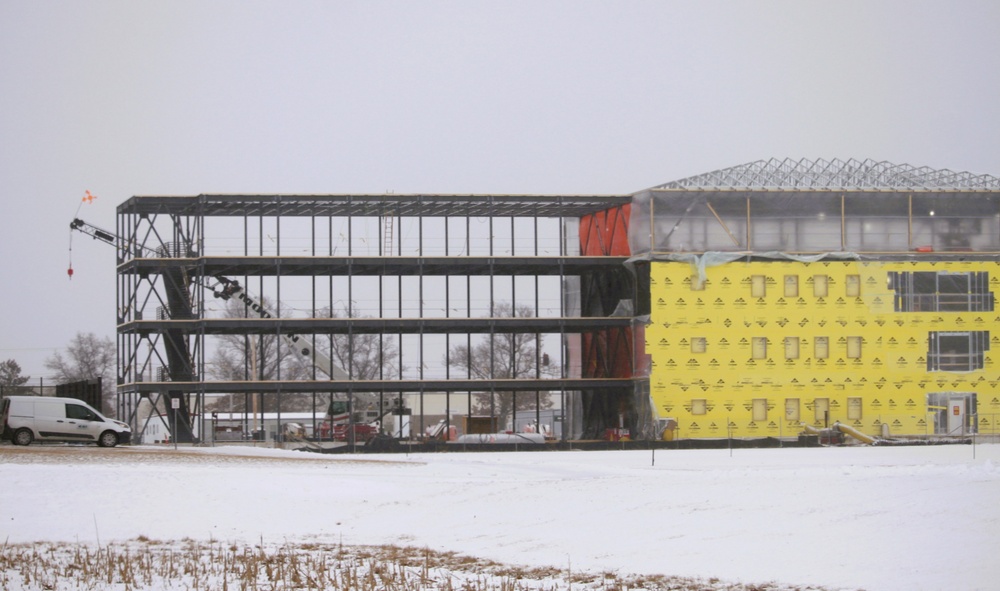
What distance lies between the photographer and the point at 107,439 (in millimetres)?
50844

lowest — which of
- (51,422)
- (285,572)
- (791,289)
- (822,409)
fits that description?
(285,572)

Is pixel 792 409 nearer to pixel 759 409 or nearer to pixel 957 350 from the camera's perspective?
pixel 759 409

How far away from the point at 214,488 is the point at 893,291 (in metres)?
41.2

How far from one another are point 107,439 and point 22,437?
9.59 feet

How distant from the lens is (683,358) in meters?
64.9

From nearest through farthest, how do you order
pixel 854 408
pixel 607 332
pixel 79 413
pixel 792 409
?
pixel 79 413 < pixel 792 409 < pixel 854 408 < pixel 607 332

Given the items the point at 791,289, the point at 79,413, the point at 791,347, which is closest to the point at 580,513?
the point at 79,413

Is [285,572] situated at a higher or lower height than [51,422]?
lower

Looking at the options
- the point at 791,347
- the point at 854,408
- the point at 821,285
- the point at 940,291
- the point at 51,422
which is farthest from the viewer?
the point at 940,291

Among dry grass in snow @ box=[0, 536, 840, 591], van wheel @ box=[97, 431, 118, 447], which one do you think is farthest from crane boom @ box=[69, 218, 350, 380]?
dry grass in snow @ box=[0, 536, 840, 591]

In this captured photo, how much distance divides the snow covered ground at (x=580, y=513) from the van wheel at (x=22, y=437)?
329 inches

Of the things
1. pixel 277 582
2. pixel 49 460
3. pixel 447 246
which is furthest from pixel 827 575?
pixel 447 246

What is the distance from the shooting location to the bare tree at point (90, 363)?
12219cm

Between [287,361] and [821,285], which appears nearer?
[821,285]
